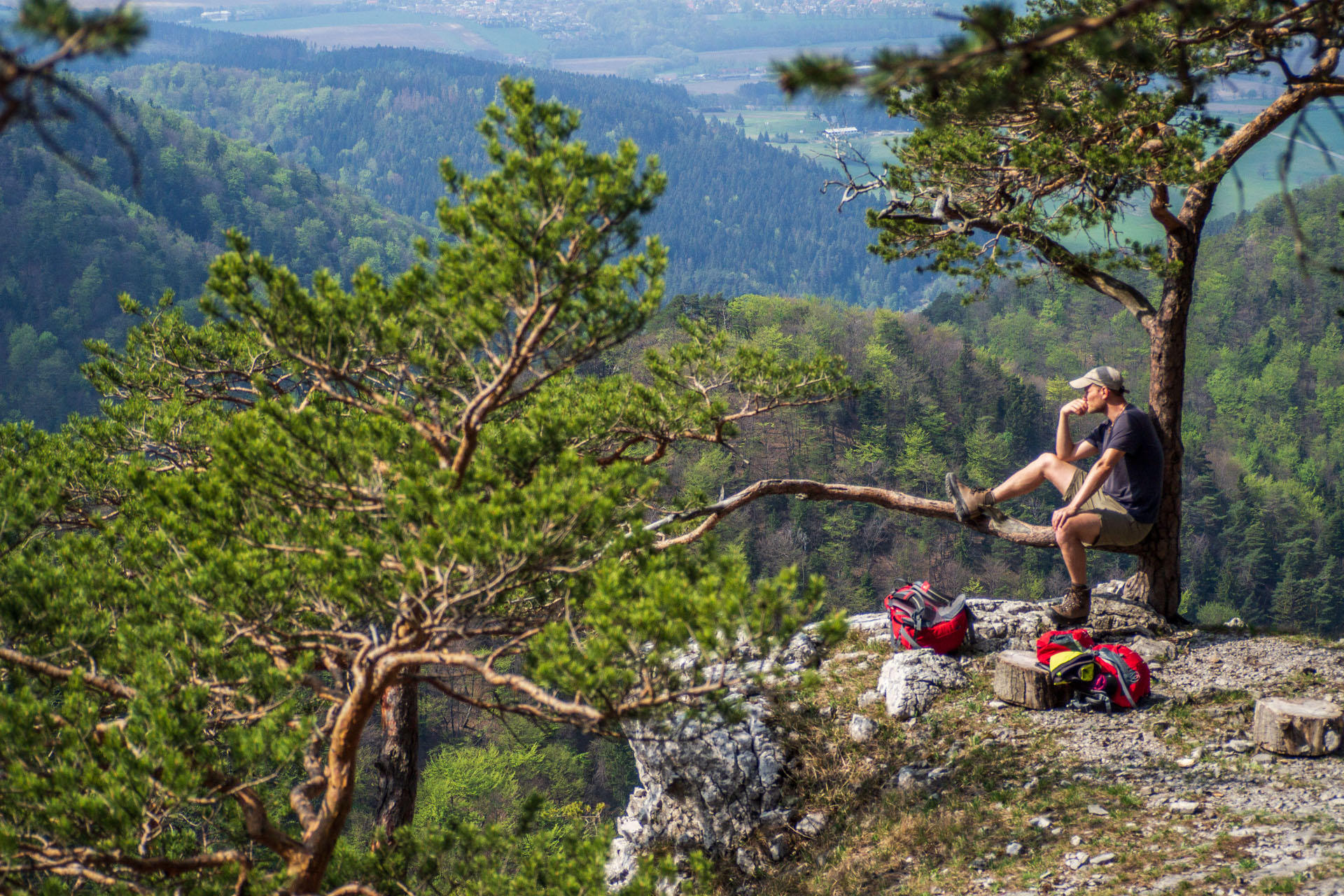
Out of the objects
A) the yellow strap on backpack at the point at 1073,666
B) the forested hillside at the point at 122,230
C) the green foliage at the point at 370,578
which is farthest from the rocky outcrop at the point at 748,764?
the forested hillside at the point at 122,230

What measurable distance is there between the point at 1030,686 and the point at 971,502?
50.2 inches

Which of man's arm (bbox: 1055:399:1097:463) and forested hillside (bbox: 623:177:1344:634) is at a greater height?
man's arm (bbox: 1055:399:1097:463)

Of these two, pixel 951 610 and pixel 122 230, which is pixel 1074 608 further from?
pixel 122 230

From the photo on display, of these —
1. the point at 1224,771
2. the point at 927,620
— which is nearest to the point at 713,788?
the point at 927,620

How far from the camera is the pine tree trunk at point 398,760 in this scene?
22.1 feet

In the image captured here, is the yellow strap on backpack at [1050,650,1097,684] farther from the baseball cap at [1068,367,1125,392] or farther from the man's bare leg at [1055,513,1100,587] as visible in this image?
the baseball cap at [1068,367,1125,392]

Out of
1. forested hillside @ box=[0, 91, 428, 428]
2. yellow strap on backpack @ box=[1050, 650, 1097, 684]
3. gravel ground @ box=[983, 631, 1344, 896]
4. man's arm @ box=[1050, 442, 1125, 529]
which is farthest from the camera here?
forested hillside @ box=[0, 91, 428, 428]

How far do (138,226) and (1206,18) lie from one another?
10107cm

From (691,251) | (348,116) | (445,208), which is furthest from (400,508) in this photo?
(348,116)

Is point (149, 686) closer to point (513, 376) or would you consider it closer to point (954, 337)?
point (513, 376)

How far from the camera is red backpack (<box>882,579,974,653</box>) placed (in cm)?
691

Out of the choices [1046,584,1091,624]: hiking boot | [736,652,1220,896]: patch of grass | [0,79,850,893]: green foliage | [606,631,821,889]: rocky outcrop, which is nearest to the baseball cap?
[1046,584,1091,624]: hiking boot

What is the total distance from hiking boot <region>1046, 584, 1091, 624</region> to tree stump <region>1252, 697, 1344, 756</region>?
4.95 ft

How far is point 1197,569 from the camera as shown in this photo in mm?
52531
